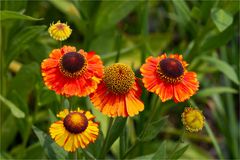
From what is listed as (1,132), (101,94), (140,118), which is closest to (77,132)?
(101,94)

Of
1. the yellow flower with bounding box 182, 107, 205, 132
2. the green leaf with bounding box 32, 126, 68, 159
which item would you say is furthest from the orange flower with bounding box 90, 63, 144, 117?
the green leaf with bounding box 32, 126, 68, 159

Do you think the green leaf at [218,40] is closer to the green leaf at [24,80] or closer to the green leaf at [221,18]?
the green leaf at [221,18]

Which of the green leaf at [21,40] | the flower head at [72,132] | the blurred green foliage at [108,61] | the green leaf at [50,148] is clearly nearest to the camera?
the flower head at [72,132]

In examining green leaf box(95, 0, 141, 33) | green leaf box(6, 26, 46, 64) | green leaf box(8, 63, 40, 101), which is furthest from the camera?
green leaf box(95, 0, 141, 33)

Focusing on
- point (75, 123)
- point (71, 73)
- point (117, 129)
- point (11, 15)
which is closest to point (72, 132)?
point (75, 123)

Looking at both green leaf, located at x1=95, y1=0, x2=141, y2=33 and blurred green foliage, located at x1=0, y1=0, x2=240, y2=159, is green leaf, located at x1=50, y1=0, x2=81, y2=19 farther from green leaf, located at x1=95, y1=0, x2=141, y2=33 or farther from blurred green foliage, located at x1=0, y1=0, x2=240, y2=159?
green leaf, located at x1=95, y1=0, x2=141, y2=33

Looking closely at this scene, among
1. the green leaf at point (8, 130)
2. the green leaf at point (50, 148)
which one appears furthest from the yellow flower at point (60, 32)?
the green leaf at point (8, 130)

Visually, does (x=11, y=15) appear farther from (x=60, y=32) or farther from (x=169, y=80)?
(x=169, y=80)

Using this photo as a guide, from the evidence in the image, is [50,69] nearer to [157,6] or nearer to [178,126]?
[178,126]
